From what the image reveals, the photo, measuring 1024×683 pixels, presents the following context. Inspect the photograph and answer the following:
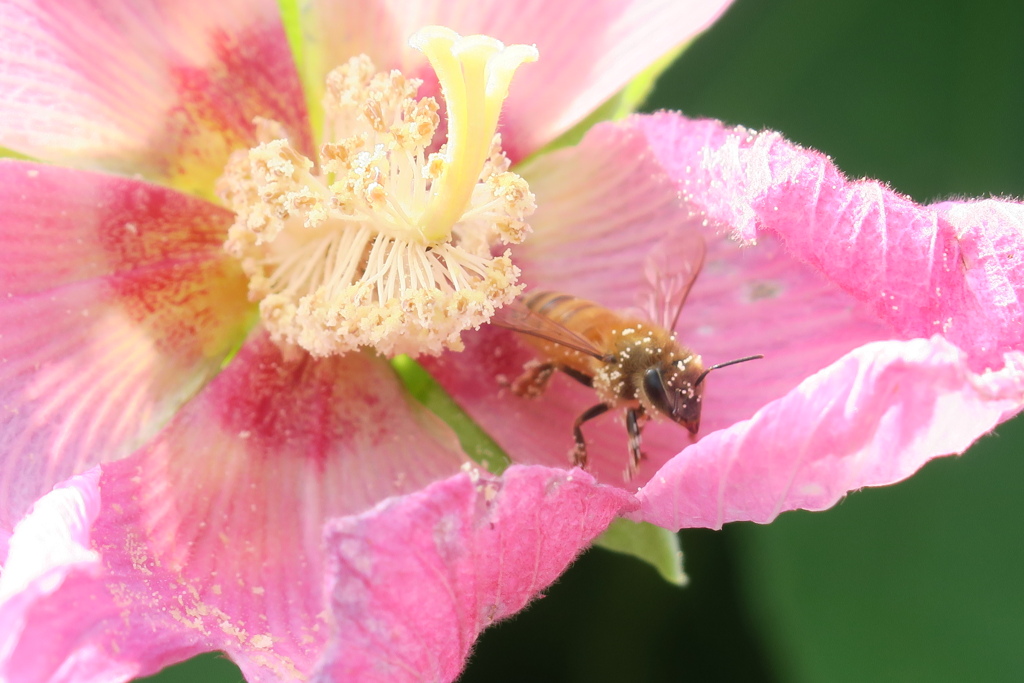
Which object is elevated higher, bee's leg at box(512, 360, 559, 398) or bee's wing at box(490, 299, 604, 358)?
bee's wing at box(490, 299, 604, 358)

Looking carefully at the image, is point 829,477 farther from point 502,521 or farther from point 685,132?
point 685,132

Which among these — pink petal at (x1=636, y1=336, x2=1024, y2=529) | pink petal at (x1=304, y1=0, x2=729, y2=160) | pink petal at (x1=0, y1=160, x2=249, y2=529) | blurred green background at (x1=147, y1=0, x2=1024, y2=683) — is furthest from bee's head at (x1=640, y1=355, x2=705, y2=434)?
blurred green background at (x1=147, y1=0, x2=1024, y2=683)

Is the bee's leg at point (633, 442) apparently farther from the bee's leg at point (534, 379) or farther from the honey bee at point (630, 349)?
the bee's leg at point (534, 379)

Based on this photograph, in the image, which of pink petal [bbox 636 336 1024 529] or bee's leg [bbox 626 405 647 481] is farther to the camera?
bee's leg [bbox 626 405 647 481]

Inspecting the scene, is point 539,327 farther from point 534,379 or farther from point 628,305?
point 628,305

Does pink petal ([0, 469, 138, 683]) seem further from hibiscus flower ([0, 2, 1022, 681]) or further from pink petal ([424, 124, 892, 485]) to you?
pink petal ([424, 124, 892, 485])

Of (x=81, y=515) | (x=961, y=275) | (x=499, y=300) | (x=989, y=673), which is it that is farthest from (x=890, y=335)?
(x=81, y=515)

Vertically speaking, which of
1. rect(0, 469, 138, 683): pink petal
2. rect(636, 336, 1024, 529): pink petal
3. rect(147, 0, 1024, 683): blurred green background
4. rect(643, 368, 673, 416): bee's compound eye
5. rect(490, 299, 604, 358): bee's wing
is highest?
rect(636, 336, 1024, 529): pink petal
